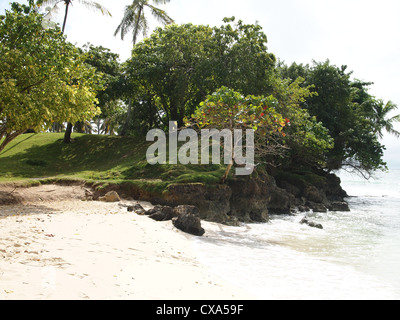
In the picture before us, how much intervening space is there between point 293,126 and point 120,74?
594 inches

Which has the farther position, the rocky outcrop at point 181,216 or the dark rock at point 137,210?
the dark rock at point 137,210

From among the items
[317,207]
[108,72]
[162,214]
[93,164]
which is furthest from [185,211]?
[108,72]

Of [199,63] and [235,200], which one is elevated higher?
[199,63]

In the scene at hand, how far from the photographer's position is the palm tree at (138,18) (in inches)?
1082

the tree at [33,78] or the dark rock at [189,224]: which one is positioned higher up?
the tree at [33,78]

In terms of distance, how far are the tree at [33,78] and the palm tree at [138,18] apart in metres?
16.9

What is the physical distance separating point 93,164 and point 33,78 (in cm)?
1059

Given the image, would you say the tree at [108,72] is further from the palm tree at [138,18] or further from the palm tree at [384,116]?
the palm tree at [384,116]

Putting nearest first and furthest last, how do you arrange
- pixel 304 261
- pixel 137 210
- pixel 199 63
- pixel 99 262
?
pixel 99 262 → pixel 304 261 → pixel 137 210 → pixel 199 63

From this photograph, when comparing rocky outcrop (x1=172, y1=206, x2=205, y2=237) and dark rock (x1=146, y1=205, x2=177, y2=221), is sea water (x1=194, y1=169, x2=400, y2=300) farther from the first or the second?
dark rock (x1=146, y1=205, x2=177, y2=221)

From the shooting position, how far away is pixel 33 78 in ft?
37.6

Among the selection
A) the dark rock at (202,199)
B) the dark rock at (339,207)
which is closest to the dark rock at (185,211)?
the dark rock at (202,199)

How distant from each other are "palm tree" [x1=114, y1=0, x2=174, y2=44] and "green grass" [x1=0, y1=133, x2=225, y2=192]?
379 inches

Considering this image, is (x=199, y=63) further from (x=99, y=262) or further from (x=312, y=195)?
(x=99, y=262)
